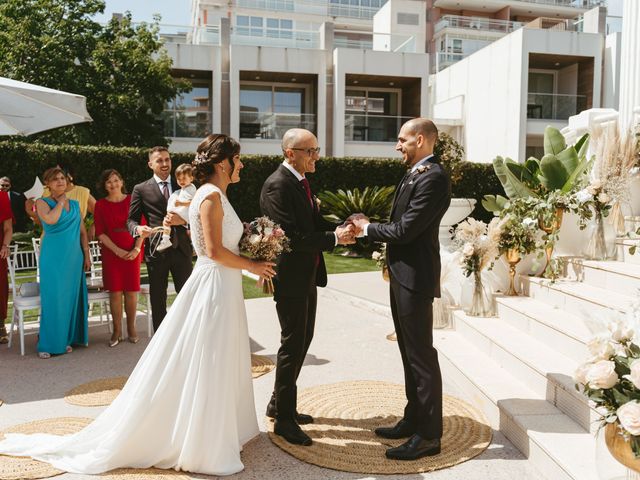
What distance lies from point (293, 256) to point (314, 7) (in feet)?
144

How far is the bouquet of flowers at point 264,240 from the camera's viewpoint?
3703 mm

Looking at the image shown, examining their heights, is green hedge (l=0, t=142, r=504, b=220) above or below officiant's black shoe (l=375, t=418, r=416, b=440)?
above

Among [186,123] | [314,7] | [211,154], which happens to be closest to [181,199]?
[211,154]

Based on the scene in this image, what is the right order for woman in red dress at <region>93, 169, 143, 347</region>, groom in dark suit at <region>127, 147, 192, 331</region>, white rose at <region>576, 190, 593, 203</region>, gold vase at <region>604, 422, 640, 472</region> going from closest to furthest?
gold vase at <region>604, 422, 640, 472</region>
white rose at <region>576, 190, 593, 203</region>
groom in dark suit at <region>127, 147, 192, 331</region>
woman in red dress at <region>93, 169, 143, 347</region>

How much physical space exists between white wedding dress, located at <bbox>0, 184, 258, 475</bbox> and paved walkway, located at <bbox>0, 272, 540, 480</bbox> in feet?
0.78

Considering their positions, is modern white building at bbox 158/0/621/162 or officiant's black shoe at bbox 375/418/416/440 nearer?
officiant's black shoe at bbox 375/418/416/440

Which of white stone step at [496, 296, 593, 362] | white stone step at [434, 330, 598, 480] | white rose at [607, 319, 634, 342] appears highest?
white rose at [607, 319, 634, 342]

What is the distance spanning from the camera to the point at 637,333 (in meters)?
2.59

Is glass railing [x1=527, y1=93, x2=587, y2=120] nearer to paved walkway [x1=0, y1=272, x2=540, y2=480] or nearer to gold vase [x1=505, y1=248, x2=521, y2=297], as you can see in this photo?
paved walkway [x1=0, y1=272, x2=540, y2=480]

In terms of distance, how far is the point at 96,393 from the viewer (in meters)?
5.09

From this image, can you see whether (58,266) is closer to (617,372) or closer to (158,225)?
(158,225)

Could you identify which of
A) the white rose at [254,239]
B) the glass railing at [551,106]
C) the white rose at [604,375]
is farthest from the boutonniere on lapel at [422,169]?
the glass railing at [551,106]

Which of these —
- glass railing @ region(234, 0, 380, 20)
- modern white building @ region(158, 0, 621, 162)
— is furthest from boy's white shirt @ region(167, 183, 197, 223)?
glass railing @ region(234, 0, 380, 20)

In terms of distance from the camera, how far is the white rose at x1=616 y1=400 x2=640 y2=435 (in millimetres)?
2396
